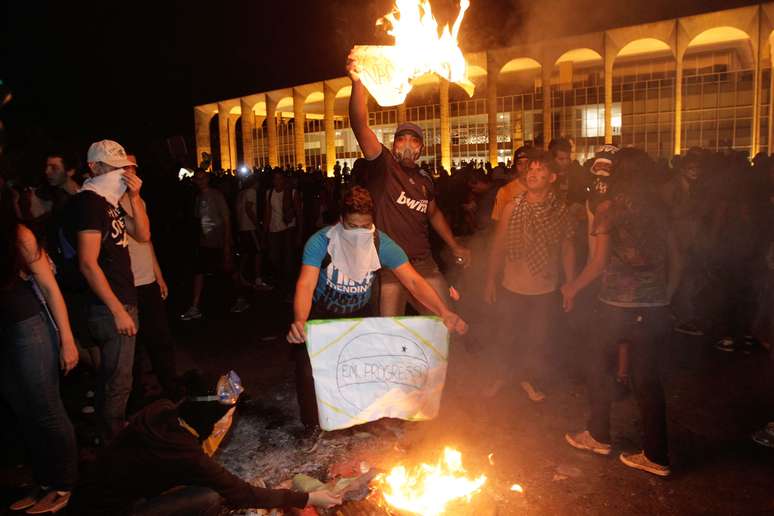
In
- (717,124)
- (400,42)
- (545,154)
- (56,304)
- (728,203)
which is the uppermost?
(717,124)

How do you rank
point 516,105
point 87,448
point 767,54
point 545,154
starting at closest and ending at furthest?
point 87,448
point 545,154
point 767,54
point 516,105

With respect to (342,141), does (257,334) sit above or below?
below

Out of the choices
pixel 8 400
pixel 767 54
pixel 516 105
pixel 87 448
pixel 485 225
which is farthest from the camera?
pixel 516 105

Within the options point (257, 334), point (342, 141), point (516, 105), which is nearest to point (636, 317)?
point (257, 334)

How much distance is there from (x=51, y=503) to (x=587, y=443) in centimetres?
359

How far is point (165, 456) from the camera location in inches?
105

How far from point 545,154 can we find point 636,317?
1737 millimetres

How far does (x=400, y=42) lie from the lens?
4.72 m

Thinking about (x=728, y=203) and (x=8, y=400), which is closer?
(x=8, y=400)

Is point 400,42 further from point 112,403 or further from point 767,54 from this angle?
point 767,54

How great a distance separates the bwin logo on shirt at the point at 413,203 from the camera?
4809 millimetres

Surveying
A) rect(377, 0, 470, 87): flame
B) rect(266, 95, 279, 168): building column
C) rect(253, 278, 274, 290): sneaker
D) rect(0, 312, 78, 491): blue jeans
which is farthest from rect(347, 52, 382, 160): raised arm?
rect(266, 95, 279, 168): building column

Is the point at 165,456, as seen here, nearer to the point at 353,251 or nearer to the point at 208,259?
the point at 353,251

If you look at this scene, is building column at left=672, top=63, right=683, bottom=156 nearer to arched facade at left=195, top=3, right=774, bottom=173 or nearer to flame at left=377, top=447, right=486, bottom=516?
arched facade at left=195, top=3, right=774, bottom=173
